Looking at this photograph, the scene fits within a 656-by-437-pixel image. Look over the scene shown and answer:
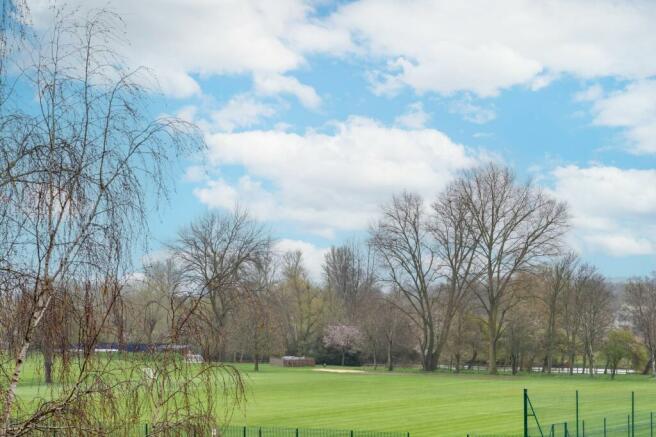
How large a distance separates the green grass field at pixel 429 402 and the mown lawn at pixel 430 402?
0.03 m

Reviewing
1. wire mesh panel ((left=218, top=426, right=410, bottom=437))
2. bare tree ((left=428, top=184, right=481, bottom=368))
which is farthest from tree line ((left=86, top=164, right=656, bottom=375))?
wire mesh panel ((left=218, top=426, right=410, bottom=437))

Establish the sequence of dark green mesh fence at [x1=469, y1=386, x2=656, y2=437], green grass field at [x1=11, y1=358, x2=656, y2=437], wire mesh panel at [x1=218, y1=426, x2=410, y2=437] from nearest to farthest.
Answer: dark green mesh fence at [x1=469, y1=386, x2=656, y2=437]
green grass field at [x1=11, y1=358, x2=656, y2=437]
wire mesh panel at [x1=218, y1=426, x2=410, y2=437]

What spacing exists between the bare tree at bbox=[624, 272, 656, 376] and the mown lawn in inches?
387

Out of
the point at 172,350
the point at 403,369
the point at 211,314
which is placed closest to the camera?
the point at 172,350

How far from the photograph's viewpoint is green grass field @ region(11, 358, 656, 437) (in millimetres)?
29531

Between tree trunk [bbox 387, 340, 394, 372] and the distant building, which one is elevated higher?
tree trunk [bbox 387, 340, 394, 372]

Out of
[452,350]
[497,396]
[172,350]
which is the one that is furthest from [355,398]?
[172,350]

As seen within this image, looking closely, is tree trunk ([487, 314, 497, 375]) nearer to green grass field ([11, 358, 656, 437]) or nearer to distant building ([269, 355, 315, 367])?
green grass field ([11, 358, 656, 437])

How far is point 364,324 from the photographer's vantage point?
9062 cm

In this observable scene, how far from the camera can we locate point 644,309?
91438 millimetres

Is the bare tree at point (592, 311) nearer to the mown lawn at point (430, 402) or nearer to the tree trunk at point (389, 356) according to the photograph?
the mown lawn at point (430, 402)

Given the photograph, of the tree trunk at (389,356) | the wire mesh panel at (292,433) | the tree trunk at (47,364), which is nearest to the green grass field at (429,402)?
the tree trunk at (47,364)

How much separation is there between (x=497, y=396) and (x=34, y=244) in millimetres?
50603

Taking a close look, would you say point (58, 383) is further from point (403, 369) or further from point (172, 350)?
point (403, 369)
